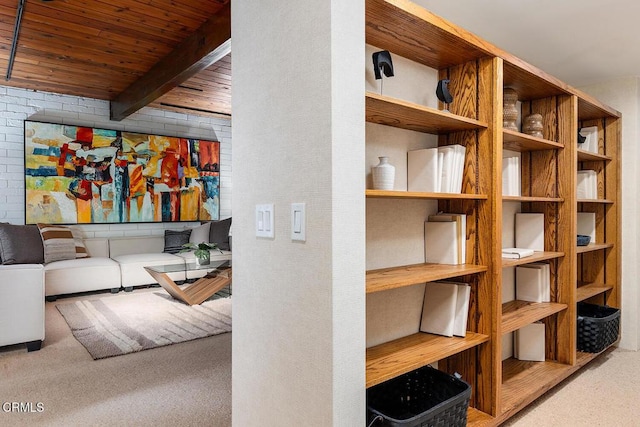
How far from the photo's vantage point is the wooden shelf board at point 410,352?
155 cm

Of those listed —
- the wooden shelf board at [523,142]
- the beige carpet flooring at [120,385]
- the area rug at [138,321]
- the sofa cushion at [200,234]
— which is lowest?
the beige carpet flooring at [120,385]

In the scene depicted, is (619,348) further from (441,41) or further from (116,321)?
(116,321)

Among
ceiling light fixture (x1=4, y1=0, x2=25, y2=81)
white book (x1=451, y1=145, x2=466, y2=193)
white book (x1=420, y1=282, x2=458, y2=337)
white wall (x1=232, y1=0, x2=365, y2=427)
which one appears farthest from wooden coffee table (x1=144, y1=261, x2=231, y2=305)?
white book (x1=451, y1=145, x2=466, y2=193)

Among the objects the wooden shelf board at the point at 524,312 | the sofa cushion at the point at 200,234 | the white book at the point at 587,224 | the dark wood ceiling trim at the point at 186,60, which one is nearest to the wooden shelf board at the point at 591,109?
the white book at the point at 587,224

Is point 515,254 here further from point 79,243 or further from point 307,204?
point 79,243

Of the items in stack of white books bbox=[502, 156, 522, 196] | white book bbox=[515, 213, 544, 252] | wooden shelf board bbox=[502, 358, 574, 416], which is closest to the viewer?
wooden shelf board bbox=[502, 358, 574, 416]

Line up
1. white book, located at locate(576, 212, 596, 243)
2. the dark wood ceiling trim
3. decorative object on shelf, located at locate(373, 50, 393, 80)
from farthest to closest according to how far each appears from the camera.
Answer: white book, located at locate(576, 212, 596, 243), the dark wood ceiling trim, decorative object on shelf, located at locate(373, 50, 393, 80)

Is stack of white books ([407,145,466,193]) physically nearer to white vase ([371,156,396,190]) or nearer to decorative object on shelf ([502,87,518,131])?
white vase ([371,156,396,190])

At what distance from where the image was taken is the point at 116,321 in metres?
3.90

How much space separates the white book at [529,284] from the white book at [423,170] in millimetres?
1260

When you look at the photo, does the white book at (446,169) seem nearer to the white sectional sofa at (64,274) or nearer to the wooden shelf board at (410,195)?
the wooden shelf board at (410,195)

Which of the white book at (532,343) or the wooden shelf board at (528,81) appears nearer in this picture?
the wooden shelf board at (528,81)

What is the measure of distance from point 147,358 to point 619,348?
3.72 meters

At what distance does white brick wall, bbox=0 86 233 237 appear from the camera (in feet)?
16.6
